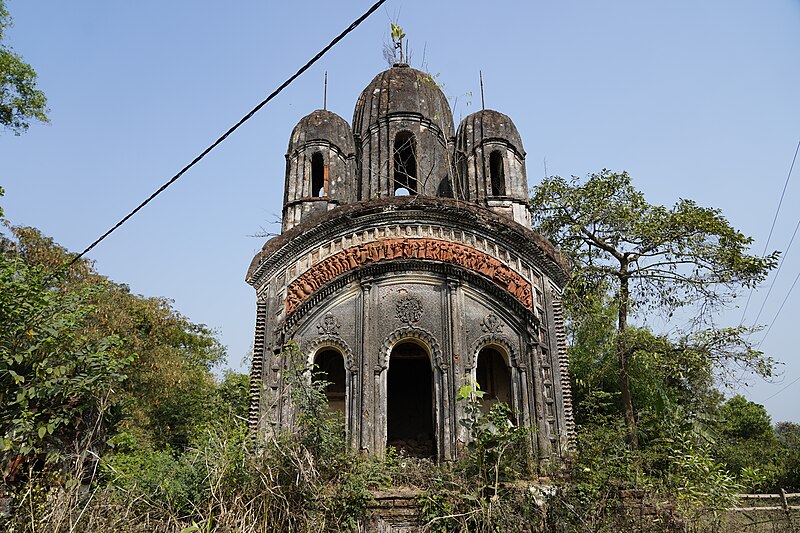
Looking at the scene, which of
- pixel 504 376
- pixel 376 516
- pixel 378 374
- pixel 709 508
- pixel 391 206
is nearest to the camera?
pixel 376 516

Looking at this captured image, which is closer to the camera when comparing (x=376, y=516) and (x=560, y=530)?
(x=560, y=530)

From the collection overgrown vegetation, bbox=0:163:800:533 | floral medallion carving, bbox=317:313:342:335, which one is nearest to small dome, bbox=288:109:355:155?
floral medallion carving, bbox=317:313:342:335

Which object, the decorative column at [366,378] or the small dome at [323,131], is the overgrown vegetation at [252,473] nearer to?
the decorative column at [366,378]

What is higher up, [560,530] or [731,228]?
[731,228]

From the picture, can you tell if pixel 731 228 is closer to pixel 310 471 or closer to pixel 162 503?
pixel 310 471

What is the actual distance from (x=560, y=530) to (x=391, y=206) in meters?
6.95

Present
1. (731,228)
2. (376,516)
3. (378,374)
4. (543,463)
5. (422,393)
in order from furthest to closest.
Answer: (731,228), (422,393), (378,374), (543,463), (376,516)

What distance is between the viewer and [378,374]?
11172 millimetres

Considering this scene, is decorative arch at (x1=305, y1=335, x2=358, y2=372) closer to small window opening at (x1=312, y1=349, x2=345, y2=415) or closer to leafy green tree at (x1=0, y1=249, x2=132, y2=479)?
small window opening at (x1=312, y1=349, x2=345, y2=415)

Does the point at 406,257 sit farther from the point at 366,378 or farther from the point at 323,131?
the point at 323,131

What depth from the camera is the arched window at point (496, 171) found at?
1467 cm

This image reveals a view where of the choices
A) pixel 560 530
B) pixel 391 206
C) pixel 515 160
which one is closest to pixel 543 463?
pixel 560 530

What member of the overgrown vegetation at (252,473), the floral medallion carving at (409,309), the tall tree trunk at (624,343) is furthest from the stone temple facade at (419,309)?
the tall tree trunk at (624,343)

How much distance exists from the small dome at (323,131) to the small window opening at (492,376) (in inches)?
246
